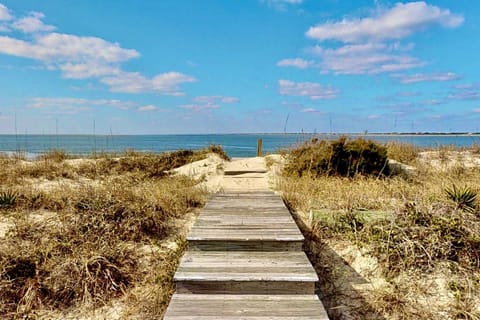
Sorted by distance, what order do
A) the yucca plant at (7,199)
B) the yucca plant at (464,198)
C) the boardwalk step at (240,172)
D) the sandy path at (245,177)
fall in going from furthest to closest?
the boardwalk step at (240,172) → the sandy path at (245,177) → the yucca plant at (7,199) → the yucca plant at (464,198)

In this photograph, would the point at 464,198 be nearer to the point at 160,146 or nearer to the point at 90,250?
the point at 90,250

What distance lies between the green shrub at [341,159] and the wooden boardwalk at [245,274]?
345 cm

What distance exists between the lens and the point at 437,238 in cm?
310

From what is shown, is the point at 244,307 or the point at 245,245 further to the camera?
the point at 245,245

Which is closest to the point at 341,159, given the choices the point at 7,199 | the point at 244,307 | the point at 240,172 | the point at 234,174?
the point at 240,172

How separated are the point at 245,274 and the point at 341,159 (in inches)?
193

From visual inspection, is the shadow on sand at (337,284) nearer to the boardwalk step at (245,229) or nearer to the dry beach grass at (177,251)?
the dry beach grass at (177,251)

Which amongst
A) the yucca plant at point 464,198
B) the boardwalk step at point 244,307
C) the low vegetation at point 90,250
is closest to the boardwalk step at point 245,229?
the low vegetation at point 90,250

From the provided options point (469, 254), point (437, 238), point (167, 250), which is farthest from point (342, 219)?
point (167, 250)

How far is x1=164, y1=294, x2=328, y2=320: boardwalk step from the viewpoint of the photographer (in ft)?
6.25

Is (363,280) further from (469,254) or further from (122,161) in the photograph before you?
(122,161)

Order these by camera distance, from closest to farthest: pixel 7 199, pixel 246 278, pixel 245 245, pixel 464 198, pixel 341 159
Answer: pixel 246 278
pixel 245 245
pixel 464 198
pixel 7 199
pixel 341 159

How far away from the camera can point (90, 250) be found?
312cm

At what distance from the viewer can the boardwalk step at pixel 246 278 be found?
2230 millimetres
